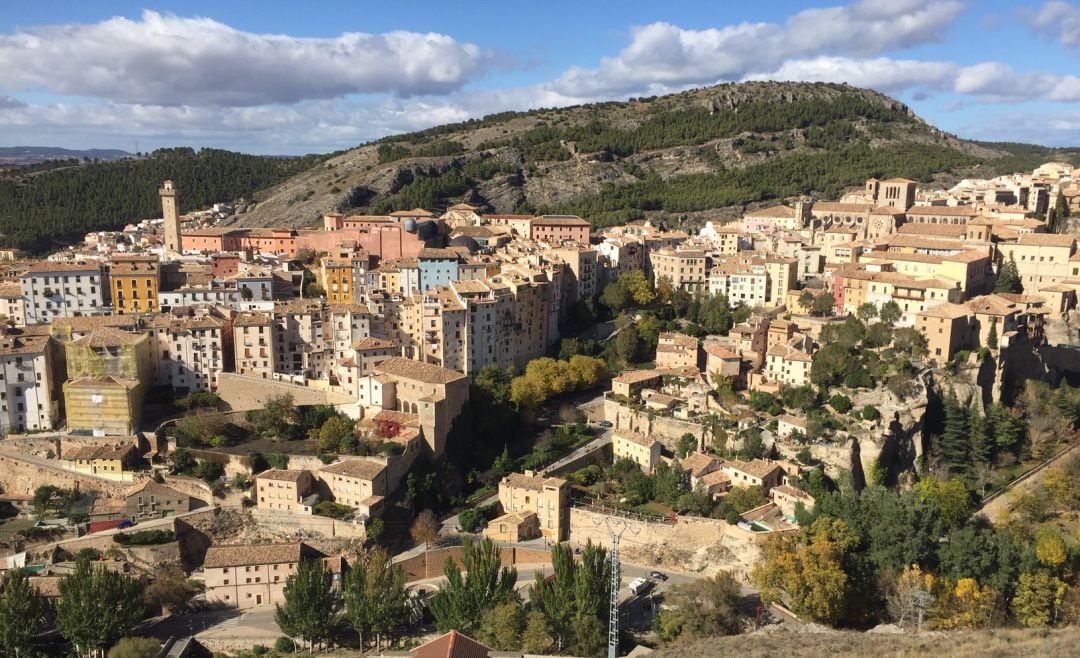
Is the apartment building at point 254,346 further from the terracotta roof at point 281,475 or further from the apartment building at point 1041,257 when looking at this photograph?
the apartment building at point 1041,257

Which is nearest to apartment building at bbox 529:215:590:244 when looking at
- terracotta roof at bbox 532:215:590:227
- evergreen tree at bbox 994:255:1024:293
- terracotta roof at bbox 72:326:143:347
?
terracotta roof at bbox 532:215:590:227

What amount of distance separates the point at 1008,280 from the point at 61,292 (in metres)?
42.5

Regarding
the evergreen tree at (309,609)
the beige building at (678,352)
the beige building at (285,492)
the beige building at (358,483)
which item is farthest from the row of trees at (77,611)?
the beige building at (678,352)

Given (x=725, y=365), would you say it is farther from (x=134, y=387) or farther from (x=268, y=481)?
(x=134, y=387)

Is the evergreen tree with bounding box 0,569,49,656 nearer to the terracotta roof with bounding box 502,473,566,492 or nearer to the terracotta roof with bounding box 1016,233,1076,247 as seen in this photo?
the terracotta roof with bounding box 502,473,566,492

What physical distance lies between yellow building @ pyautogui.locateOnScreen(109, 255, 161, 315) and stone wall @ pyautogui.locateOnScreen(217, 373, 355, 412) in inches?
302

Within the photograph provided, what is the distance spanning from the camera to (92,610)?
2309 centimetres

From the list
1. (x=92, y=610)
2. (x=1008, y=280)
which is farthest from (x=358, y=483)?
(x=1008, y=280)

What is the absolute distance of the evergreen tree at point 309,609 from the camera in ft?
78.5

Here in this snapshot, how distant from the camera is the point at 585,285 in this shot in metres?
44.7

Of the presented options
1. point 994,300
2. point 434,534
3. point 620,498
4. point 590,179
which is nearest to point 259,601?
point 434,534

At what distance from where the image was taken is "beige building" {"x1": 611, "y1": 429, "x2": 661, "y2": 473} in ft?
103

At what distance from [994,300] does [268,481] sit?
96.7 ft

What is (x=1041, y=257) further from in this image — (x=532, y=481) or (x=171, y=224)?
(x=171, y=224)
